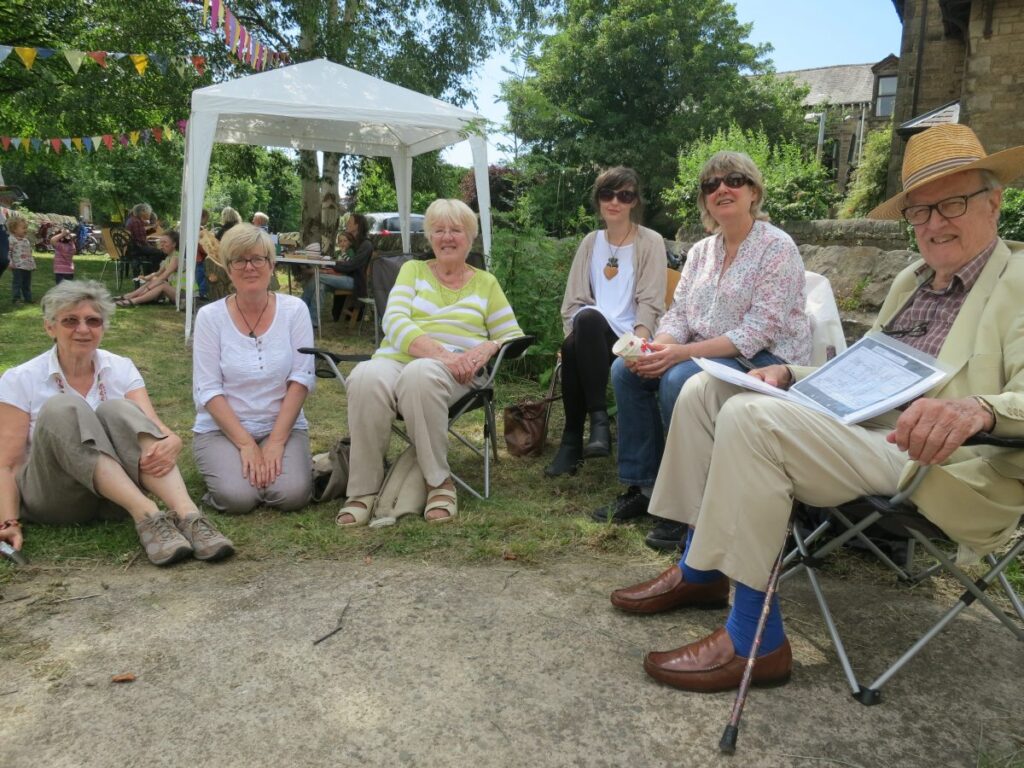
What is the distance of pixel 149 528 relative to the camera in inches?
106

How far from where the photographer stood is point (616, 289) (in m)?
3.87

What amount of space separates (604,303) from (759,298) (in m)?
1.07

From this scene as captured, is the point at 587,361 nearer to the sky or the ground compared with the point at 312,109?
nearer to the ground

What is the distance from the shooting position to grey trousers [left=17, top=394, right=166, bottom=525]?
2635mm

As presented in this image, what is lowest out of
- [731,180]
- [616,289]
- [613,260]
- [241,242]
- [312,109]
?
[616,289]

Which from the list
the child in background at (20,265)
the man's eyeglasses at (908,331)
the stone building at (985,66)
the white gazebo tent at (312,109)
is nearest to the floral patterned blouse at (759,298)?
the man's eyeglasses at (908,331)

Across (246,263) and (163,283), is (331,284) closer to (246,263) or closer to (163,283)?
(163,283)

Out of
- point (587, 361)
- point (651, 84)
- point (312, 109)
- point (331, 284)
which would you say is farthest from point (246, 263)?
point (651, 84)

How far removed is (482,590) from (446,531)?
1.78ft

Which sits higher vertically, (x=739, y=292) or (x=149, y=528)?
(x=739, y=292)

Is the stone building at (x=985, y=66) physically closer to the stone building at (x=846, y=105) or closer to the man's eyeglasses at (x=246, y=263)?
the man's eyeglasses at (x=246, y=263)

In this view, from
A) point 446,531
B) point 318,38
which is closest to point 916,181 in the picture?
point 446,531

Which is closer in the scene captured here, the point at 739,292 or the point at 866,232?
the point at 739,292

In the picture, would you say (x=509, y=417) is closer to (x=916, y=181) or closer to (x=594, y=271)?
(x=594, y=271)
